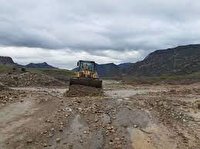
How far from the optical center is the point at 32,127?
1788 cm

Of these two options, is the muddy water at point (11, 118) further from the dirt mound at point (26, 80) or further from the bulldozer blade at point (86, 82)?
the dirt mound at point (26, 80)

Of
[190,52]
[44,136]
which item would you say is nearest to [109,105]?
[44,136]

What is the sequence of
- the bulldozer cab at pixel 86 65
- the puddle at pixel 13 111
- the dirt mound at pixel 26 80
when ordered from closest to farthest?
the puddle at pixel 13 111 → the bulldozer cab at pixel 86 65 → the dirt mound at pixel 26 80

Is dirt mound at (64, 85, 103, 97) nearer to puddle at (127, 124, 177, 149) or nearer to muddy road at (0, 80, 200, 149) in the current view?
muddy road at (0, 80, 200, 149)

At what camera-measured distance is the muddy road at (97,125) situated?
1614 cm

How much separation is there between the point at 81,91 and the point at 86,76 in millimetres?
5551

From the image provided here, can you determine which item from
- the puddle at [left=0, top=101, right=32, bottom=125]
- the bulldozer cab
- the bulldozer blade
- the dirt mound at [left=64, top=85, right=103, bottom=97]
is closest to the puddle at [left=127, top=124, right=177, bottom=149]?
the puddle at [left=0, top=101, right=32, bottom=125]

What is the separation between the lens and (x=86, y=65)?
41844 mm

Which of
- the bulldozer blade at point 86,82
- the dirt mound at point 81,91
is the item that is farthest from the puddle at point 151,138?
the bulldozer blade at point 86,82

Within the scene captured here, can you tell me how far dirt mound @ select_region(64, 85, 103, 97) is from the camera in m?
33.5

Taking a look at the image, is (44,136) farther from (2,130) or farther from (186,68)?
(186,68)

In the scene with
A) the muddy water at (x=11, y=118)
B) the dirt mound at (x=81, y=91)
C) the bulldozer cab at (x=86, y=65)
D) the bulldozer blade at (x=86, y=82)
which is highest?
the bulldozer cab at (x=86, y=65)

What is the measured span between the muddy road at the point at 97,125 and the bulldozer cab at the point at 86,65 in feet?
55.7

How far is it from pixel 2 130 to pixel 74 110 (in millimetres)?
4702
